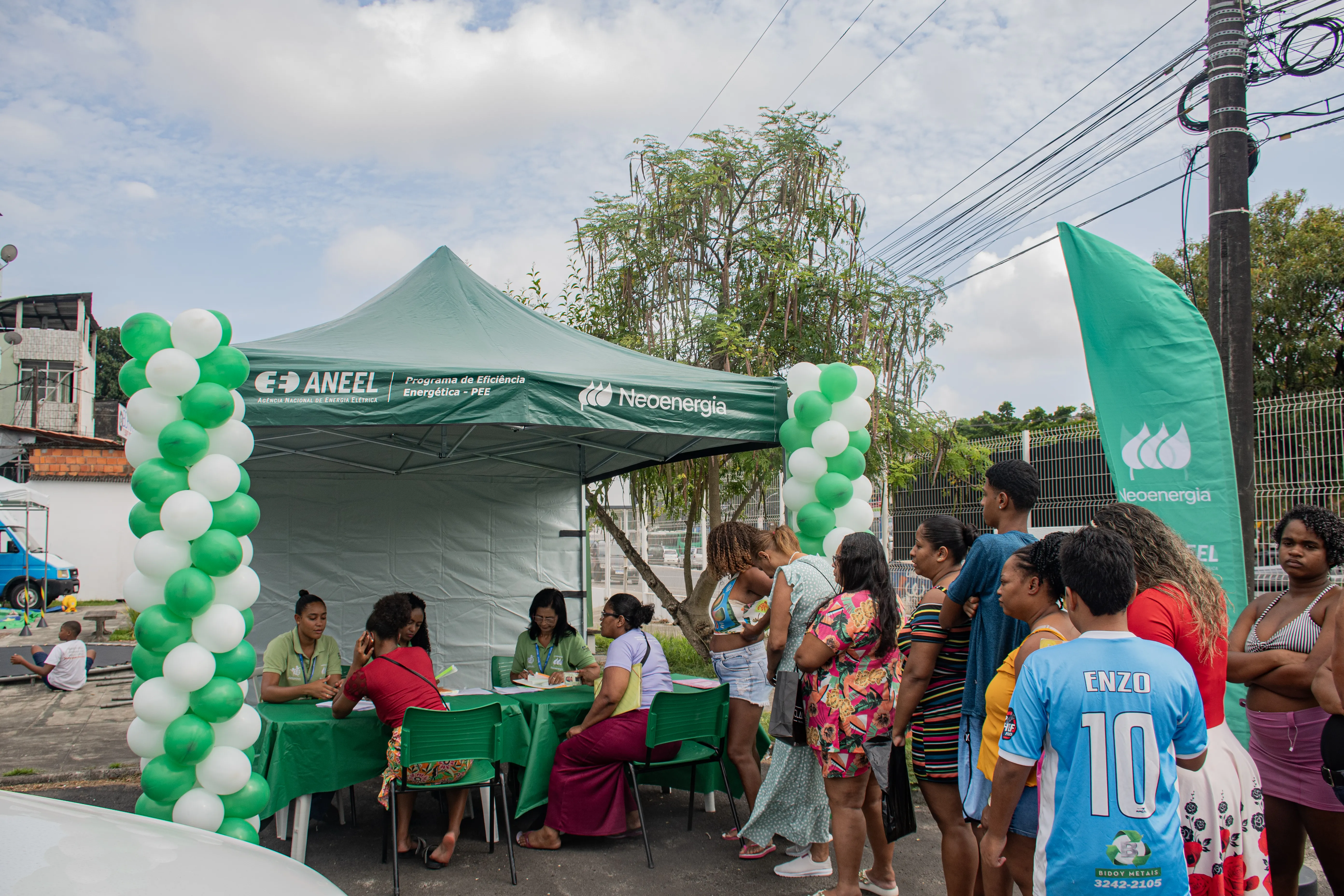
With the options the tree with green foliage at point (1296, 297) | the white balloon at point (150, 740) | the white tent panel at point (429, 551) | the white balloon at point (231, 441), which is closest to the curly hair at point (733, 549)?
the white balloon at point (231, 441)

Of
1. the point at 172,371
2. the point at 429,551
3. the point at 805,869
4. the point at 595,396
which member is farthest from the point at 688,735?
the point at 429,551

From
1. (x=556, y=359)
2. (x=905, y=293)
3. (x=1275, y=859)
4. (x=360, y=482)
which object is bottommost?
(x=1275, y=859)

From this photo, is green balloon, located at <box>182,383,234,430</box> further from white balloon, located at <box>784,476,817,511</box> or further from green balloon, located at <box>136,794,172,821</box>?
white balloon, located at <box>784,476,817,511</box>

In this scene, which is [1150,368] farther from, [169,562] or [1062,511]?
[1062,511]

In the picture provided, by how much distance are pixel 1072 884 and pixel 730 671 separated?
2693 mm

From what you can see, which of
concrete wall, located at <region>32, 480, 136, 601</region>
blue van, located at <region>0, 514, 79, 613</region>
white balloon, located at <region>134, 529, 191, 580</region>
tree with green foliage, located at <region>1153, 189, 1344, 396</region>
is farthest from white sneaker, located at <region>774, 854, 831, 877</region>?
concrete wall, located at <region>32, 480, 136, 601</region>

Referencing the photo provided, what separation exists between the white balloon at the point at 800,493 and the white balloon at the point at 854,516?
166 millimetres

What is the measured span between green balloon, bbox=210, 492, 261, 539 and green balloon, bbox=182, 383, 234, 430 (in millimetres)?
342

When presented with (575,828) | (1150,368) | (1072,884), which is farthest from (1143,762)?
(575,828)

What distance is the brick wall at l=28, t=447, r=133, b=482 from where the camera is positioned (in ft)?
73.5

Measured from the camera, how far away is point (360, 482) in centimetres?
723

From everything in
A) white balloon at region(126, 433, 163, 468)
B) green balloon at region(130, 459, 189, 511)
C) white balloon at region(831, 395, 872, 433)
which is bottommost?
green balloon at region(130, 459, 189, 511)

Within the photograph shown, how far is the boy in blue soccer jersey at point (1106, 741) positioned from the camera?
208 centimetres

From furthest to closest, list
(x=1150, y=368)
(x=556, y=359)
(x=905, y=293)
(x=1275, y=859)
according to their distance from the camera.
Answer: (x=905, y=293) < (x=556, y=359) < (x=1150, y=368) < (x=1275, y=859)
